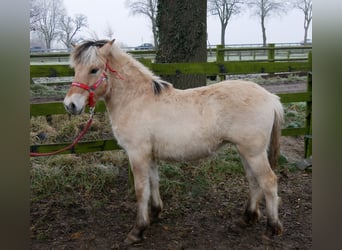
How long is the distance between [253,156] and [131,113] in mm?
1215

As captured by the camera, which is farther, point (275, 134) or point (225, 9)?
point (225, 9)

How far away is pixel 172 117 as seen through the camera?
Result: 3051 millimetres

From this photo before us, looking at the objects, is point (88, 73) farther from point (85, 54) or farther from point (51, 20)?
point (51, 20)

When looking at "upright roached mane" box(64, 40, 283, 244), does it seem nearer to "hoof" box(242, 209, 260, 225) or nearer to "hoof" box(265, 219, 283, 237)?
"hoof" box(265, 219, 283, 237)

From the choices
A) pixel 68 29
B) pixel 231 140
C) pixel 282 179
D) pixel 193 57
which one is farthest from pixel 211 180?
pixel 68 29

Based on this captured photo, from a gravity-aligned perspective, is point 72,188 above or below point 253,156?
below

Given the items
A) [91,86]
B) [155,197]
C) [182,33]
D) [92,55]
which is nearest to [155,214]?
[155,197]

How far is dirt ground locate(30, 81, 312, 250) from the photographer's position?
10.0ft

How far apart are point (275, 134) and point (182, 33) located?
6.22ft

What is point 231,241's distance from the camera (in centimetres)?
310

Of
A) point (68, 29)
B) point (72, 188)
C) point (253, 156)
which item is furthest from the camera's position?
point (68, 29)
